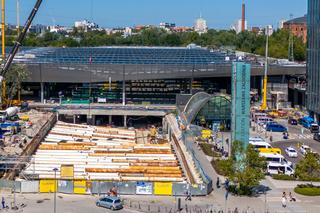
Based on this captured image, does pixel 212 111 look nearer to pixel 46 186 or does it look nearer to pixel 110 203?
pixel 46 186

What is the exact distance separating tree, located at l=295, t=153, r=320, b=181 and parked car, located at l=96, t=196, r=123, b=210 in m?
8.35

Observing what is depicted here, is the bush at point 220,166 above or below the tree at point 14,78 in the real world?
below

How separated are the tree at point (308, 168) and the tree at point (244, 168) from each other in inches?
71.3

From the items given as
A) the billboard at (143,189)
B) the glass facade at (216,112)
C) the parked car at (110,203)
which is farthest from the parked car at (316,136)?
the parked car at (110,203)

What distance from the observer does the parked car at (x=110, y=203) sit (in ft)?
72.0

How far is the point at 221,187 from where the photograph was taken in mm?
25297

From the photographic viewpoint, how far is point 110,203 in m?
22.0

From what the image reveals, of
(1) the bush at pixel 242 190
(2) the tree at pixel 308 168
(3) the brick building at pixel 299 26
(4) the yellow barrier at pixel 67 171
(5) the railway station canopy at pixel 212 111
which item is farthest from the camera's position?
(3) the brick building at pixel 299 26

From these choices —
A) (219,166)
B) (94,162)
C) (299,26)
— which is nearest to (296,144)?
(219,166)

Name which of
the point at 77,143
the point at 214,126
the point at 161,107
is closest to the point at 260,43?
the point at 161,107

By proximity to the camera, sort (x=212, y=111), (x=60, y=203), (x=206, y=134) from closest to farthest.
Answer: (x=60, y=203)
(x=206, y=134)
(x=212, y=111)

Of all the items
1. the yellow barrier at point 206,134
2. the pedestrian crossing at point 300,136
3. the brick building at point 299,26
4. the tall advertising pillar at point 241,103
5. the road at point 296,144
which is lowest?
the road at point 296,144

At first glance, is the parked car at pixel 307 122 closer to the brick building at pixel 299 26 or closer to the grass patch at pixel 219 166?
the grass patch at pixel 219 166

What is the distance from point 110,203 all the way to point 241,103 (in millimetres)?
8360
